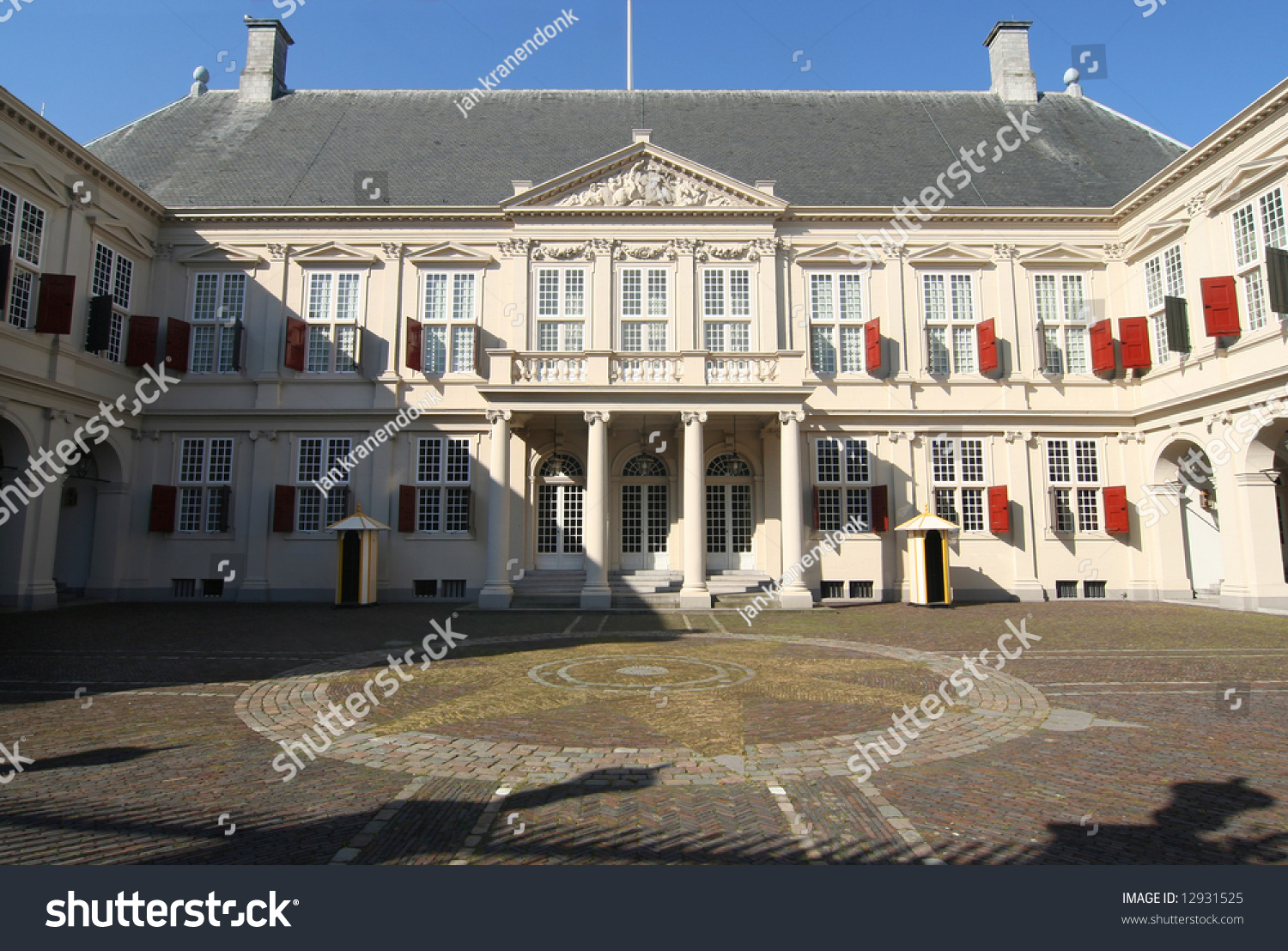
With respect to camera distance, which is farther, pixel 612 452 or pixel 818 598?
pixel 612 452

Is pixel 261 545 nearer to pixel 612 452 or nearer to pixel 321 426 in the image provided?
pixel 321 426

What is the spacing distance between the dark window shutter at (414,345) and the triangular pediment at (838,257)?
10.9 metres

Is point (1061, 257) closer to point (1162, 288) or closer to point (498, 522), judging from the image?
point (1162, 288)

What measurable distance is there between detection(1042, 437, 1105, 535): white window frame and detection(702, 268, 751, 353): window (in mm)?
9248

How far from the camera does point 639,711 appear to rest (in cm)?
742

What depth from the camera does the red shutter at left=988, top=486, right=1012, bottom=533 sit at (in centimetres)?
2025

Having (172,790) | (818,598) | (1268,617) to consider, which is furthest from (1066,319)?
(172,790)

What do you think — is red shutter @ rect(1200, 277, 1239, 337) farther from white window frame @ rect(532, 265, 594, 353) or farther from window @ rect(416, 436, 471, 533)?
window @ rect(416, 436, 471, 533)

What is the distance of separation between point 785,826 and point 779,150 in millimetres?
23718

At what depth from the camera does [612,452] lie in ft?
70.7

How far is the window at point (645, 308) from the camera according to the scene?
2078 centimetres

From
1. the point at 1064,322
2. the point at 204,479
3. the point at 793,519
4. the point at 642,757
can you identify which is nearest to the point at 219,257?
the point at 204,479

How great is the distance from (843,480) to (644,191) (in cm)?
995

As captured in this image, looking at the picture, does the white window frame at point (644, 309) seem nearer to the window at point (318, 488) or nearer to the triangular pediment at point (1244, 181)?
the window at point (318, 488)
